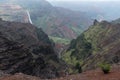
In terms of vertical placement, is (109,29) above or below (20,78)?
above

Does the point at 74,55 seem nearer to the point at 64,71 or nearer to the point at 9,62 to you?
the point at 64,71

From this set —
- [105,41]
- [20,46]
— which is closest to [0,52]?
[20,46]

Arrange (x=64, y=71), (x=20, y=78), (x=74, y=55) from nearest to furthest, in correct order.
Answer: (x=20, y=78)
(x=64, y=71)
(x=74, y=55)

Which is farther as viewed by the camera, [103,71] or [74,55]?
[74,55]

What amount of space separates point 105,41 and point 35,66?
194 ft

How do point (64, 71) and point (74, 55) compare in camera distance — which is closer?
point (64, 71)

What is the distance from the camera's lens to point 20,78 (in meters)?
26.1

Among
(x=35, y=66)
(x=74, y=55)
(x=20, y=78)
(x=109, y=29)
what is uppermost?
(x=109, y=29)

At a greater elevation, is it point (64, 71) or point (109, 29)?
point (109, 29)

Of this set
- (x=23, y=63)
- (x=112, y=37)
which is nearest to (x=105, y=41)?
(x=112, y=37)

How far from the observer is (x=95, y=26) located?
159m

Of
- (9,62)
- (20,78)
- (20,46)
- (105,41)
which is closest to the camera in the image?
(20,78)

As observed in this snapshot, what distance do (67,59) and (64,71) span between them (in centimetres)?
3727

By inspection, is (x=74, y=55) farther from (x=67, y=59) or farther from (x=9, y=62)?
(x=9, y=62)
